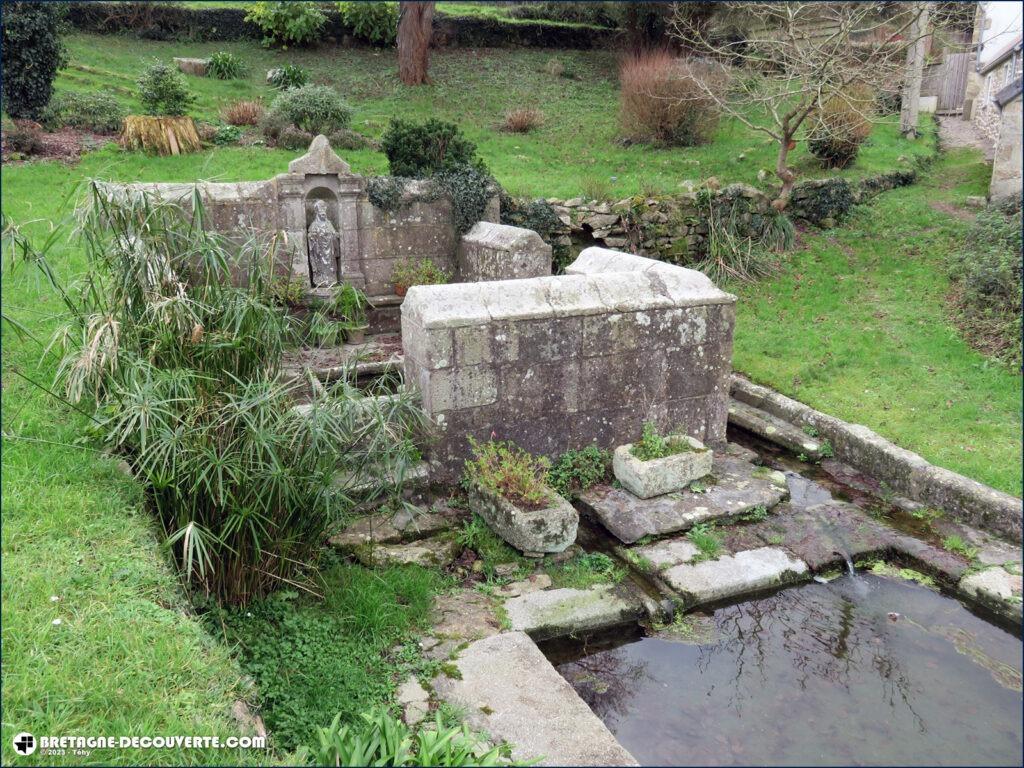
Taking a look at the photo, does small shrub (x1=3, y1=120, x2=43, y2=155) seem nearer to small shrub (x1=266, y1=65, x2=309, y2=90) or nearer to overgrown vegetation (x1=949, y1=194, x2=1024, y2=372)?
small shrub (x1=266, y1=65, x2=309, y2=90)

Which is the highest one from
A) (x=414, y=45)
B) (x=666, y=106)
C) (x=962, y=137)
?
(x=414, y=45)

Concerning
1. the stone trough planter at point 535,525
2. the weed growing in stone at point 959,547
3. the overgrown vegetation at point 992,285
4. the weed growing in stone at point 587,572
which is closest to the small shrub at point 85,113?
the stone trough planter at point 535,525

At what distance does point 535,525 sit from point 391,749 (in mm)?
2030

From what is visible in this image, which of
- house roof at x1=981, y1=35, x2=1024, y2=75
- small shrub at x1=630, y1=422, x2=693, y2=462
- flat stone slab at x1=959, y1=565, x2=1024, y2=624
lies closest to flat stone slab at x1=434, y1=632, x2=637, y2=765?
small shrub at x1=630, y1=422, x2=693, y2=462

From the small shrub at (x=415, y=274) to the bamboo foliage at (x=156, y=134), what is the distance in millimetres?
5276

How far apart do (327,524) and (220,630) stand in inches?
29.5

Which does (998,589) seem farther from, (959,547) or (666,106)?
(666,106)

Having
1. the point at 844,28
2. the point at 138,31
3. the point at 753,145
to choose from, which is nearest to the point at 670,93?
the point at 753,145

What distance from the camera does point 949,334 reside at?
788 centimetres

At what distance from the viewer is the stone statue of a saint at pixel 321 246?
890 cm

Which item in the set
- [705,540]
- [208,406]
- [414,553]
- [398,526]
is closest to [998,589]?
[705,540]

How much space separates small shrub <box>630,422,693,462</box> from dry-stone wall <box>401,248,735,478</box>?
176 mm

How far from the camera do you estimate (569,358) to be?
5.34 m

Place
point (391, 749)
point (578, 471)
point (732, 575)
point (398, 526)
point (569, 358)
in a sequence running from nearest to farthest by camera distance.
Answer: point (391, 749) → point (732, 575) → point (398, 526) → point (569, 358) → point (578, 471)
